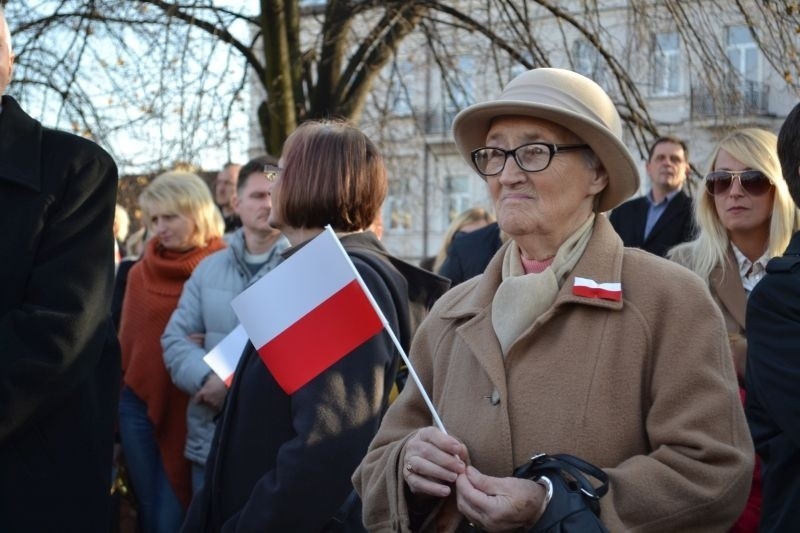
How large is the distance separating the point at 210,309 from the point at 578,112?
11.2ft

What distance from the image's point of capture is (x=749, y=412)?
3340 mm

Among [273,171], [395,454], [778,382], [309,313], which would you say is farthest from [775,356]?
[273,171]

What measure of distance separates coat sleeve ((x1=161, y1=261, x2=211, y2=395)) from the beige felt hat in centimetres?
311

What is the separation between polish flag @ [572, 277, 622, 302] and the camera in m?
2.68

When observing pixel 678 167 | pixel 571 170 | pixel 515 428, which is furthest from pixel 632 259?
pixel 678 167

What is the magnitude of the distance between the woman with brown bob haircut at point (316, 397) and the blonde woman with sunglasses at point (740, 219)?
122 cm

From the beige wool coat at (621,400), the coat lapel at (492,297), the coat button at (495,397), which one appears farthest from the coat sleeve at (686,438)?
the coat button at (495,397)

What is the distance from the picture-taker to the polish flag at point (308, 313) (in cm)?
325

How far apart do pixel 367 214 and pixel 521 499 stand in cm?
158

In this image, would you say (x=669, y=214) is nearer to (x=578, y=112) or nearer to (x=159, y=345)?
(x=159, y=345)

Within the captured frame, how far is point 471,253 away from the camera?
689 centimetres

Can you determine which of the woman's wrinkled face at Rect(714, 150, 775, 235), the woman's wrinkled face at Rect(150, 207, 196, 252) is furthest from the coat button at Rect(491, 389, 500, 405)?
the woman's wrinkled face at Rect(150, 207, 196, 252)

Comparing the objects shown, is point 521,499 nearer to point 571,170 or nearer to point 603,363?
point 603,363

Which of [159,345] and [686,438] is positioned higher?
[686,438]
